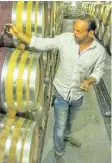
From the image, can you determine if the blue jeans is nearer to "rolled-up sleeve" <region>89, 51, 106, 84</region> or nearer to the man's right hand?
"rolled-up sleeve" <region>89, 51, 106, 84</region>

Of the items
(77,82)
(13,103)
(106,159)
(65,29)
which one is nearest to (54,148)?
(106,159)

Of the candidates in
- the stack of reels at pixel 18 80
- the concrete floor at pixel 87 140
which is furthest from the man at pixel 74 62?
the concrete floor at pixel 87 140

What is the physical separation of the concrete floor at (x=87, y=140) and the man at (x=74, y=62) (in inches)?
12.8

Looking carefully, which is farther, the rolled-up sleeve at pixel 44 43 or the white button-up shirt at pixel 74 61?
the white button-up shirt at pixel 74 61

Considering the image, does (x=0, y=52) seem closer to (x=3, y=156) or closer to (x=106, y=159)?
(x=3, y=156)

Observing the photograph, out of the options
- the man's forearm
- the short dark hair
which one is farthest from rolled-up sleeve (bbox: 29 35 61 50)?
the man's forearm

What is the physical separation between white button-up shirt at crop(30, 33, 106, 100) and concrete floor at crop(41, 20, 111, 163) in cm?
82

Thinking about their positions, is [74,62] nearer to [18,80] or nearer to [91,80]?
[91,80]

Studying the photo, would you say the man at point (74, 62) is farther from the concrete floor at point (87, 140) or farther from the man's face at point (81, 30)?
the concrete floor at point (87, 140)

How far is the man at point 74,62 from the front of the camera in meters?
2.51

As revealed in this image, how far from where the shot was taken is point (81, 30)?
2.49 meters

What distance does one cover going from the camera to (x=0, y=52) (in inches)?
85.4

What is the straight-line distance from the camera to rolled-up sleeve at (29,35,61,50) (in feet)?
7.65

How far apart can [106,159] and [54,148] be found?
575mm
